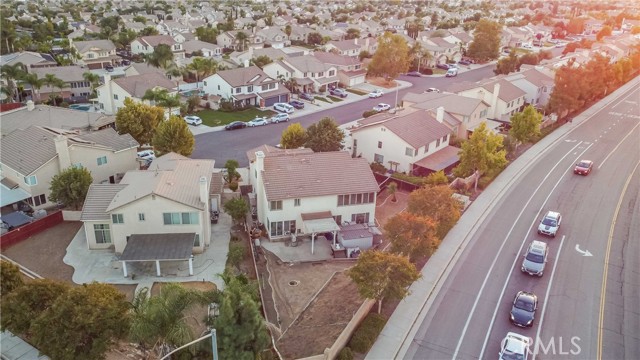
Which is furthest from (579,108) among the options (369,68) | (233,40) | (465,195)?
(233,40)

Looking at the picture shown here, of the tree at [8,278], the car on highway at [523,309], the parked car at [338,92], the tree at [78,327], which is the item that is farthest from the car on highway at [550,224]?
the parked car at [338,92]

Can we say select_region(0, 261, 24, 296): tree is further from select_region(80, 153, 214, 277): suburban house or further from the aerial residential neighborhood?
select_region(80, 153, 214, 277): suburban house

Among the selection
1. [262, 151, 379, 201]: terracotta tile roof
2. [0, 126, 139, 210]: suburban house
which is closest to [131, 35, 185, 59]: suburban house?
[0, 126, 139, 210]: suburban house

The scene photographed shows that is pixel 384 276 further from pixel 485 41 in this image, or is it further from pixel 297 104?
pixel 485 41

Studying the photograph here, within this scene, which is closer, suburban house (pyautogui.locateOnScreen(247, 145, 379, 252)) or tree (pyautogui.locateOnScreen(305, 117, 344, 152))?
suburban house (pyautogui.locateOnScreen(247, 145, 379, 252))

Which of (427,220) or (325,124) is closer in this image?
(427,220)

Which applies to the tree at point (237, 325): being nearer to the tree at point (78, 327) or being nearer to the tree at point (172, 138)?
the tree at point (78, 327)

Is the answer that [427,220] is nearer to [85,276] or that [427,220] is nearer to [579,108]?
[85,276]
